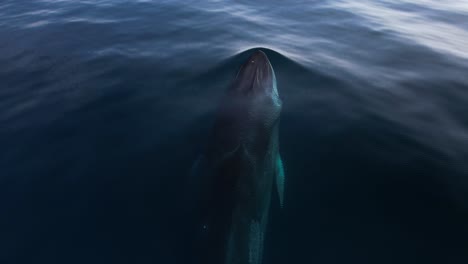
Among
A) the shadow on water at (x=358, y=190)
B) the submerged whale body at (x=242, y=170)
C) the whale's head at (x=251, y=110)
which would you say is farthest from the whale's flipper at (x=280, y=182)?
the whale's head at (x=251, y=110)

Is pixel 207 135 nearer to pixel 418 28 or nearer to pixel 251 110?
pixel 251 110

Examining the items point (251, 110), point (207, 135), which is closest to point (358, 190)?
point (251, 110)

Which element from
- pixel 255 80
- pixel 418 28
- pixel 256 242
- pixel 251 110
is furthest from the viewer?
pixel 418 28

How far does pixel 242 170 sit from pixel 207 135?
260 cm

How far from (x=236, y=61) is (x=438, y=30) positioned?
41.2ft

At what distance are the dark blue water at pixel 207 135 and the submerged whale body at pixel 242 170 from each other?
0.66 metres

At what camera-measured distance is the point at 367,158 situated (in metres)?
8.60

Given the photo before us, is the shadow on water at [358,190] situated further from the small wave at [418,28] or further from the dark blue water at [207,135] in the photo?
the small wave at [418,28]

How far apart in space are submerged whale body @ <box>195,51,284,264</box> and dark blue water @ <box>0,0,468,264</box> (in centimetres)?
66

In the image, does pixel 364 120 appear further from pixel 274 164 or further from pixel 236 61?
pixel 236 61

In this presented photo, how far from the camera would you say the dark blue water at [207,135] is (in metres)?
7.17

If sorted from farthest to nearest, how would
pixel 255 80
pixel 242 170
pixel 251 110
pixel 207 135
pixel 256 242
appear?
pixel 207 135 < pixel 255 80 < pixel 251 110 < pixel 242 170 < pixel 256 242

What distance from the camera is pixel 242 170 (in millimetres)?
7348

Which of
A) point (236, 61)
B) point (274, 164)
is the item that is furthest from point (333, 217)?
point (236, 61)
